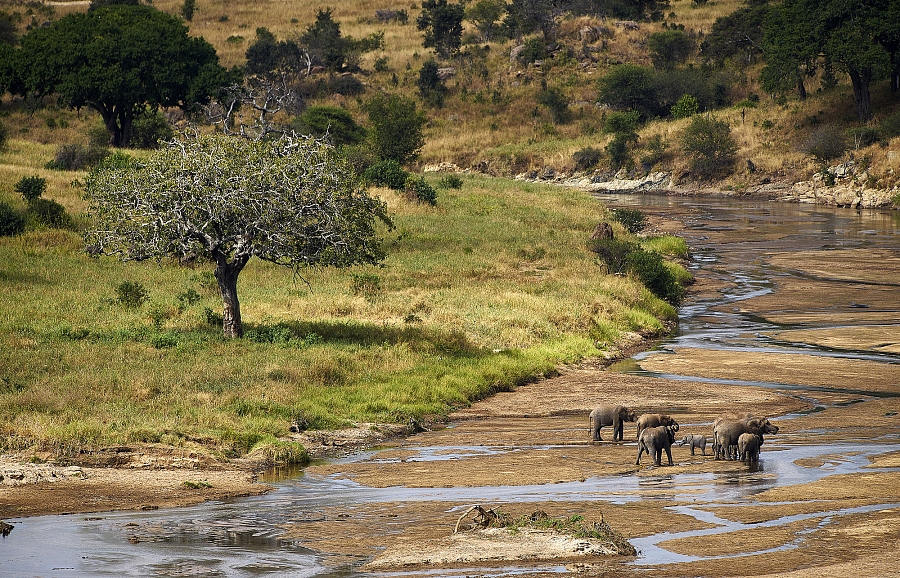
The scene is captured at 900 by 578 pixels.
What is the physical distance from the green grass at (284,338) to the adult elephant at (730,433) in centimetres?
703

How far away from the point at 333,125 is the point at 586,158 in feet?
87.0

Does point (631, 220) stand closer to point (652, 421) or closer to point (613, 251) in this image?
point (613, 251)

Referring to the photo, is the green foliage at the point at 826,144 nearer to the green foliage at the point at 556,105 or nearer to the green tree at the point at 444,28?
the green foliage at the point at 556,105

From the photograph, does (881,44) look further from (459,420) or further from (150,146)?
(459,420)

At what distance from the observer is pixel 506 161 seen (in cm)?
10375

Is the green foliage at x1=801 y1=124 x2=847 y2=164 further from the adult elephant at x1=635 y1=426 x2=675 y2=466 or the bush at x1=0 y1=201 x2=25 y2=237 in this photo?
the adult elephant at x1=635 y1=426 x2=675 y2=466

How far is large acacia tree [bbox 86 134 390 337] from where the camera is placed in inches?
1048

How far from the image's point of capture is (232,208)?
26438 mm

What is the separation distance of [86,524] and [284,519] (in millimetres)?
2734

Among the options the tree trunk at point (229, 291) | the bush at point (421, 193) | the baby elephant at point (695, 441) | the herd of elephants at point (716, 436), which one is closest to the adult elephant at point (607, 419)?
the herd of elephants at point (716, 436)

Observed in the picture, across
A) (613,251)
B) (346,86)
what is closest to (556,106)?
(346,86)

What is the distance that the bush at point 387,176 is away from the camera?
59.8m

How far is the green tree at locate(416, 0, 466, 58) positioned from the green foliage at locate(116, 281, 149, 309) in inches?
3675

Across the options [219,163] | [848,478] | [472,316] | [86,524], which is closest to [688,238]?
[472,316]
